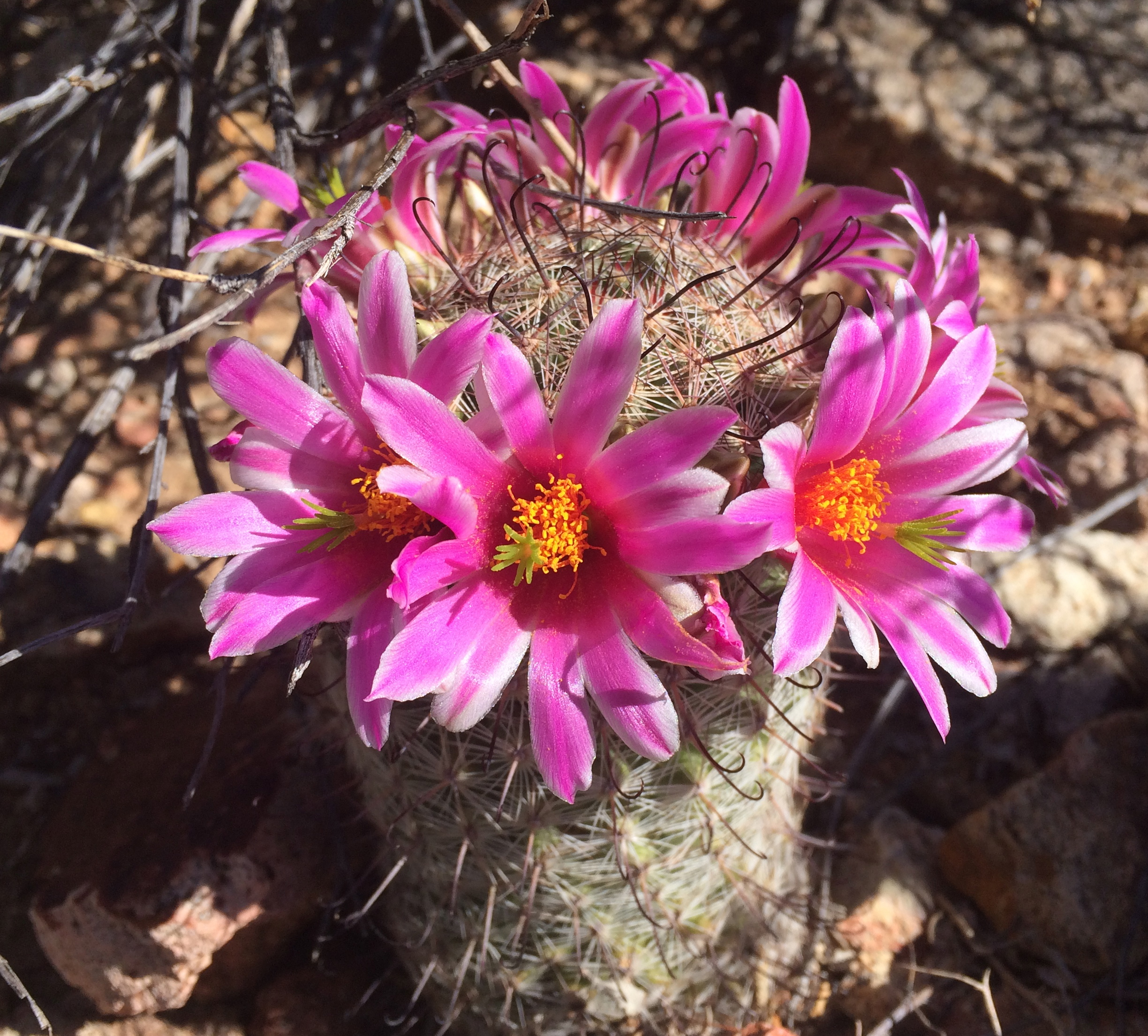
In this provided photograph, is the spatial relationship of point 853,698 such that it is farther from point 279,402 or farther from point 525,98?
point 279,402

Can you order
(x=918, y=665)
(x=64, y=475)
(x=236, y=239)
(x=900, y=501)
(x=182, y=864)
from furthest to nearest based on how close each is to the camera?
(x=182, y=864) < (x=64, y=475) < (x=236, y=239) < (x=900, y=501) < (x=918, y=665)

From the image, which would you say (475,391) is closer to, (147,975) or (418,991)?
(418,991)

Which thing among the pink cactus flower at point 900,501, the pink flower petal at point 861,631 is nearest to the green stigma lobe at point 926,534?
the pink cactus flower at point 900,501

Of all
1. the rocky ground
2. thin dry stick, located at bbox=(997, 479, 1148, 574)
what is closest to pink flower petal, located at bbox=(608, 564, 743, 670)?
the rocky ground

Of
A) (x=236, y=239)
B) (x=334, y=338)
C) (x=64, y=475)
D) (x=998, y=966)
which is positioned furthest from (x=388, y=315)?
(x=998, y=966)

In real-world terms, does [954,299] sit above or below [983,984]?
above

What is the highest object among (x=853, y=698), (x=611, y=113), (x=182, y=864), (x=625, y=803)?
(x=611, y=113)

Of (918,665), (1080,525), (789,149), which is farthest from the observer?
(1080,525)

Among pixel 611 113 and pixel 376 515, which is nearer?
pixel 376 515

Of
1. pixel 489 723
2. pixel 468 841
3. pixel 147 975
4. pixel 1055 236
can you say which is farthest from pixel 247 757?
pixel 1055 236
